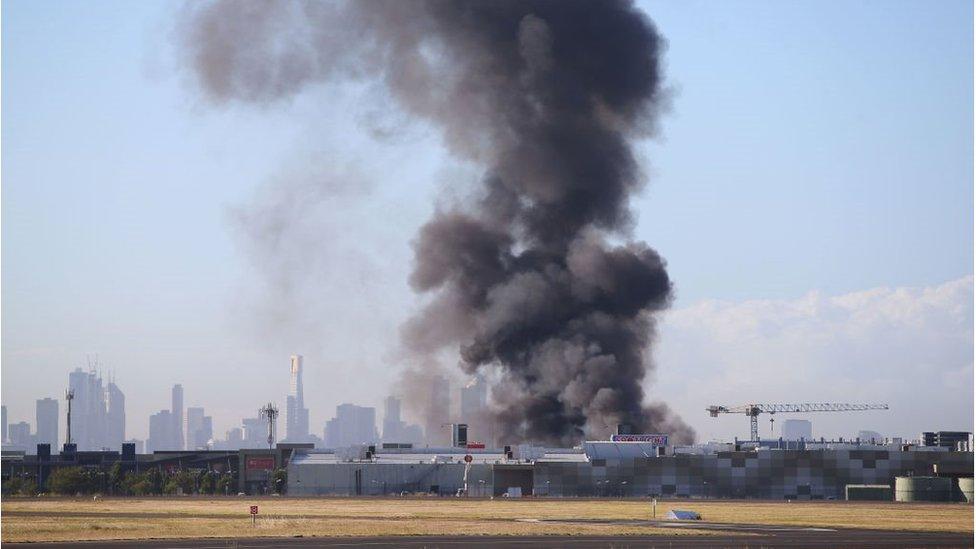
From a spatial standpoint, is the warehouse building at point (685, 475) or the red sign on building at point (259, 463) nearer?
the warehouse building at point (685, 475)

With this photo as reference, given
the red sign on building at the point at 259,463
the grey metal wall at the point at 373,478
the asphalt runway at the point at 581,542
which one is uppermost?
the red sign on building at the point at 259,463

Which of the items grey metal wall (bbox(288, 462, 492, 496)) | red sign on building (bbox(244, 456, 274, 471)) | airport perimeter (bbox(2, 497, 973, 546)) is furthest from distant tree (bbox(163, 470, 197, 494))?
airport perimeter (bbox(2, 497, 973, 546))

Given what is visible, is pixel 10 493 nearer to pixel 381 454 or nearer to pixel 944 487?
pixel 381 454

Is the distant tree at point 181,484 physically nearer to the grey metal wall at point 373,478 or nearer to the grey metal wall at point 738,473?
the grey metal wall at point 373,478

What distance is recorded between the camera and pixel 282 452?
5753 inches

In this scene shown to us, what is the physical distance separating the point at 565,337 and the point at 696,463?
41796mm

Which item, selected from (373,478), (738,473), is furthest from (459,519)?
(373,478)

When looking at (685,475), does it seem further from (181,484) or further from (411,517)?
(181,484)

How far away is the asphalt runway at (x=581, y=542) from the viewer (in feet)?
176

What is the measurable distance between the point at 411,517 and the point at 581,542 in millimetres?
20846

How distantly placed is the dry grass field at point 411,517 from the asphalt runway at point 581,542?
120 inches

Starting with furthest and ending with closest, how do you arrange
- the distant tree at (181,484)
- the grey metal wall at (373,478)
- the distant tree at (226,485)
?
the distant tree at (226,485), the distant tree at (181,484), the grey metal wall at (373,478)

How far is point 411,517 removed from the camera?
74938 millimetres

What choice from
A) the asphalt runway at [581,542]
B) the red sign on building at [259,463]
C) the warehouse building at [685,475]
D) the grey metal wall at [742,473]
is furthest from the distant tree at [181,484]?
the asphalt runway at [581,542]
